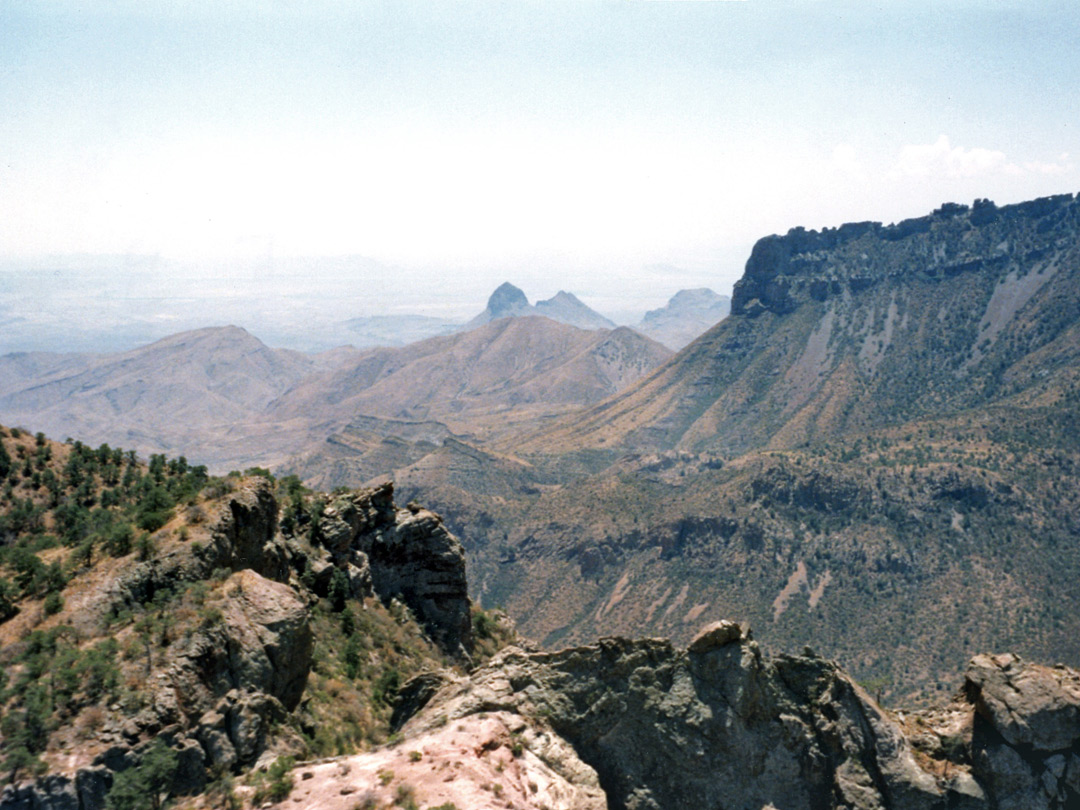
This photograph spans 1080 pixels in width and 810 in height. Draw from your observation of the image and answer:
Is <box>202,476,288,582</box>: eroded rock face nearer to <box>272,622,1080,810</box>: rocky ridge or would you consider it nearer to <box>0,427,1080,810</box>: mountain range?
<box>0,427,1080,810</box>: mountain range

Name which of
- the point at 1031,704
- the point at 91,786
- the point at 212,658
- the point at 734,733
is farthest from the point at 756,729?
the point at 91,786

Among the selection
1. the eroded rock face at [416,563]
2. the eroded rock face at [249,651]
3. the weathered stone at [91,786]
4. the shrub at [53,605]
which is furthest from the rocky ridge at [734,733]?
the eroded rock face at [416,563]

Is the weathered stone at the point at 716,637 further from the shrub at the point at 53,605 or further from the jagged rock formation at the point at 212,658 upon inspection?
the shrub at the point at 53,605

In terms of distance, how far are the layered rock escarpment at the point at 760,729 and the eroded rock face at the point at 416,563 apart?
24.7m

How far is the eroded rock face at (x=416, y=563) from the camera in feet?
217

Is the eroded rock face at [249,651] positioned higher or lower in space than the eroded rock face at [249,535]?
lower

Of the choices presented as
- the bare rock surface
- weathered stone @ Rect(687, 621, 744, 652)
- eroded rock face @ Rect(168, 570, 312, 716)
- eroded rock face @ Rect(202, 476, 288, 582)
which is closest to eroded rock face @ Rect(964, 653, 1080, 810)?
weathered stone @ Rect(687, 621, 744, 652)

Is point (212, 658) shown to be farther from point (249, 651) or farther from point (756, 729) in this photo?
point (756, 729)

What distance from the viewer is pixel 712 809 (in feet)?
130

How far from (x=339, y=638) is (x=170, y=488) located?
15.7 metres

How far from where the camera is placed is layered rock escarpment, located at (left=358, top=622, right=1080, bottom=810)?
126 ft

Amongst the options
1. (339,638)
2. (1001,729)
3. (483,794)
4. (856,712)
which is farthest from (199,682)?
(1001,729)

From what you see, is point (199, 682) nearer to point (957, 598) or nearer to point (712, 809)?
point (712, 809)

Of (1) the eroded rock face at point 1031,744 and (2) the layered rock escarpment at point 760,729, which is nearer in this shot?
(1) the eroded rock face at point 1031,744
